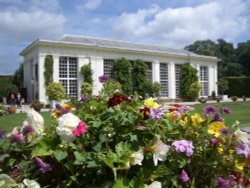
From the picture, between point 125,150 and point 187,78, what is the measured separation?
36060 mm

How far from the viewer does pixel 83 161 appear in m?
2.01

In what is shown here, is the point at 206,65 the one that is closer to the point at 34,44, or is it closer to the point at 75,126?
the point at 34,44

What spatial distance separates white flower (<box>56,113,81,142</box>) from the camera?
6.80 feet

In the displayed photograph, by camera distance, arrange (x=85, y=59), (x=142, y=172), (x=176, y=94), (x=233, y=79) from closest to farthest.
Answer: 1. (x=142, y=172)
2. (x=85, y=59)
3. (x=176, y=94)
4. (x=233, y=79)

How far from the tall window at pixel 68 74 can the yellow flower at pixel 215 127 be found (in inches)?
1081

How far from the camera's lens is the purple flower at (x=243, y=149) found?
89.8 inches

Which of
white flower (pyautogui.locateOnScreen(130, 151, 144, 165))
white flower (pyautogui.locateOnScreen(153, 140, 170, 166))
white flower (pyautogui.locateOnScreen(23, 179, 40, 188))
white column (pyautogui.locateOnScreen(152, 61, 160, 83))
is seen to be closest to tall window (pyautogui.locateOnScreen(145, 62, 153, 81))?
white column (pyautogui.locateOnScreen(152, 61, 160, 83))

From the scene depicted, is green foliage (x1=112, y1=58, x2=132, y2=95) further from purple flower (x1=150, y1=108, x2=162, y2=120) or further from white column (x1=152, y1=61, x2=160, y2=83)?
purple flower (x1=150, y1=108, x2=162, y2=120)

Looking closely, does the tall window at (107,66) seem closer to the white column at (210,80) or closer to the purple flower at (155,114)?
the white column at (210,80)

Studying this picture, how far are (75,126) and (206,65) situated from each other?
41138 mm

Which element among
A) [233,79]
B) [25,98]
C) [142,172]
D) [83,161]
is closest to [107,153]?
[83,161]

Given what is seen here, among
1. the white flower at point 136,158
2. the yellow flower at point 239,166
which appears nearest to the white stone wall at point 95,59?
the yellow flower at point 239,166

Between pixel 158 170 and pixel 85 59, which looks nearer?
pixel 158 170

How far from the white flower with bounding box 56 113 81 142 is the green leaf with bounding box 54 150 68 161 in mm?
95
